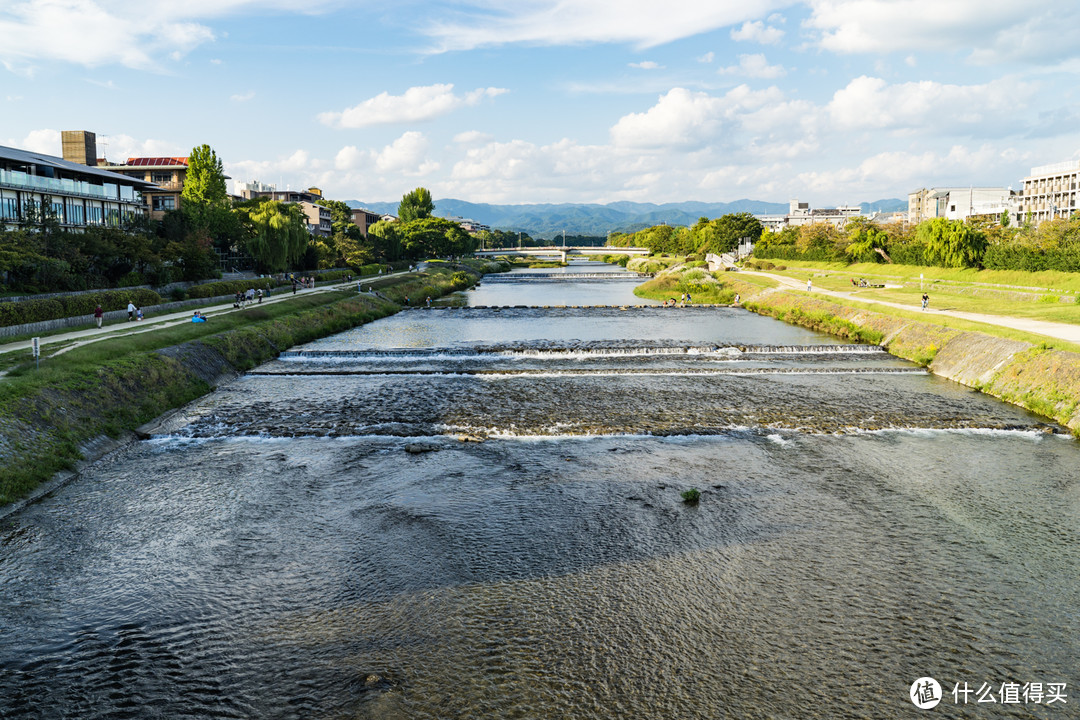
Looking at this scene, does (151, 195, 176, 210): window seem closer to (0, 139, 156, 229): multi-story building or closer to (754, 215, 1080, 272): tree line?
(0, 139, 156, 229): multi-story building

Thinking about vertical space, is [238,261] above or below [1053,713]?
above

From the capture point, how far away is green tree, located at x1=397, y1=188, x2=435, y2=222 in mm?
185688

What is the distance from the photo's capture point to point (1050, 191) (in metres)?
136

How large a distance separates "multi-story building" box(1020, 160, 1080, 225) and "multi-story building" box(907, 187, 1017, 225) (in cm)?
336

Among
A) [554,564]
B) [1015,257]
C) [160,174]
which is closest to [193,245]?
[160,174]

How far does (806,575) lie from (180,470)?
18795 mm

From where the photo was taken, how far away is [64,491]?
20.7m

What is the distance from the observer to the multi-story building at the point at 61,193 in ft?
178

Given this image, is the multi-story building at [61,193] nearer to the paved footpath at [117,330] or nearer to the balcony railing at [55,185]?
the balcony railing at [55,185]

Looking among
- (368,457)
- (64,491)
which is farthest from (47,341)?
(368,457)

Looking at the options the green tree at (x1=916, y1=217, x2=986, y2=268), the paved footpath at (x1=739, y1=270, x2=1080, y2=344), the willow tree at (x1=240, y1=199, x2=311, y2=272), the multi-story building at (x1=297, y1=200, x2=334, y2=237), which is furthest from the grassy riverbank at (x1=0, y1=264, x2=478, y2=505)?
the multi-story building at (x1=297, y1=200, x2=334, y2=237)

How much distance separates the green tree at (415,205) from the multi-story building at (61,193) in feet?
370

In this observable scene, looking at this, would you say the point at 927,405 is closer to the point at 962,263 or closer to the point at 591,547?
the point at 591,547

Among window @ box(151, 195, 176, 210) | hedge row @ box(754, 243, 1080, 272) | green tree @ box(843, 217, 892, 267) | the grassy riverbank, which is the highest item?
window @ box(151, 195, 176, 210)
